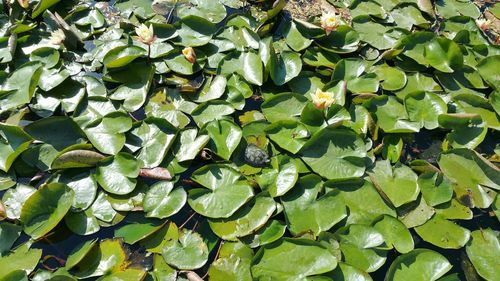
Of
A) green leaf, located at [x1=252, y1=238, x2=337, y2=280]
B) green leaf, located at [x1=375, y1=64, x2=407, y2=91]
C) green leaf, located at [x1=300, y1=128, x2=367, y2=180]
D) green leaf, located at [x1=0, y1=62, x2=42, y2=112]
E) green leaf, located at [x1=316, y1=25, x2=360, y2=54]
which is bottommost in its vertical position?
green leaf, located at [x1=252, y1=238, x2=337, y2=280]

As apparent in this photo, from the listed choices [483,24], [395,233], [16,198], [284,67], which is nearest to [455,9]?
[483,24]

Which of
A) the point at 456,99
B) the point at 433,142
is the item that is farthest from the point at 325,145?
the point at 456,99

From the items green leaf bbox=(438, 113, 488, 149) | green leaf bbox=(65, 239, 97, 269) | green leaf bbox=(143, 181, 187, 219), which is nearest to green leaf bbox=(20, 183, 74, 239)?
green leaf bbox=(65, 239, 97, 269)

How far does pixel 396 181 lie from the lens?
298cm

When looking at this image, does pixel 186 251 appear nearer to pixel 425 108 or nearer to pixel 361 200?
pixel 361 200

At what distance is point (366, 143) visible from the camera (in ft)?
10.4

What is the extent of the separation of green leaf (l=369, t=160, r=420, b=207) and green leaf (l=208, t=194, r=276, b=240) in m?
0.80

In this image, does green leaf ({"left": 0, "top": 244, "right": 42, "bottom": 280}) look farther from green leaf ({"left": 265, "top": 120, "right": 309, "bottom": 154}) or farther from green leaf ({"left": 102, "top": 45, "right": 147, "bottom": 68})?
green leaf ({"left": 265, "top": 120, "right": 309, "bottom": 154})

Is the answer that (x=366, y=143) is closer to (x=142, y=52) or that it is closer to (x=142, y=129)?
(x=142, y=129)

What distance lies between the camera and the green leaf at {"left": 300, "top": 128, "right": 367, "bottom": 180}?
2948mm

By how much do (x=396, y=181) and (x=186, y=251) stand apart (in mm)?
1618

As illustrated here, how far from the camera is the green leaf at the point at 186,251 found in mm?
2510

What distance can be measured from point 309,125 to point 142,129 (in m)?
1.32

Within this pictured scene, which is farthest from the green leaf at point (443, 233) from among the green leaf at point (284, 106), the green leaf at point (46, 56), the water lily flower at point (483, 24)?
the green leaf at point (46, 56)
